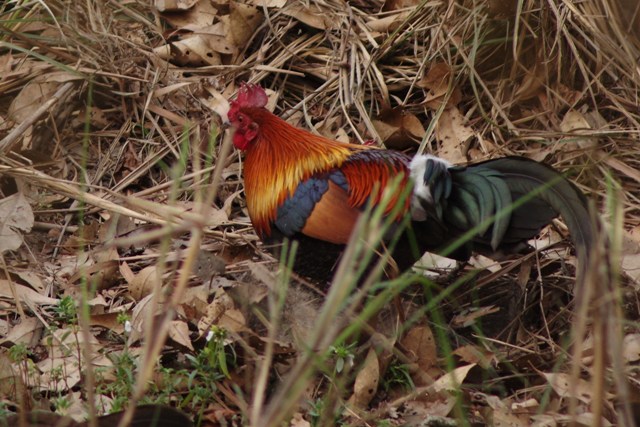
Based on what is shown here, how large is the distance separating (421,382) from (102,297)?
4.80 ft

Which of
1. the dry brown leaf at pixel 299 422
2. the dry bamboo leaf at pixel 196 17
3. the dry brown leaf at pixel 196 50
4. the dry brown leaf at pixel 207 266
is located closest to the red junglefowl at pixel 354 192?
the dry brown leaf at pixel 207 266

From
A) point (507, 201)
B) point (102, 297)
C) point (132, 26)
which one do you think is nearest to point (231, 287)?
point (102, 297)

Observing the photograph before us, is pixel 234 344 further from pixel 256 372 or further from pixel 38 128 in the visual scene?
pixel 38 128

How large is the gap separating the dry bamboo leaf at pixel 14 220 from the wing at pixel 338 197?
1245 millimetres

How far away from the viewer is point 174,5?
5.21 m

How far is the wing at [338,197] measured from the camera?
3607 mm

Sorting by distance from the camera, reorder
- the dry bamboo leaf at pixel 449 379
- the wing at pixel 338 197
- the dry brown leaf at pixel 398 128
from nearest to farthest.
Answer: the dry bamboo leaf at pixel 449 379
the wing at pixel 338 197
the dry brown leaf at pixel 398 128

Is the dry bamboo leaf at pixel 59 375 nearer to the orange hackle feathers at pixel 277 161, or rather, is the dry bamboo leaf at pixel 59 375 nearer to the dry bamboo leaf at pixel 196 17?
Result: the orange hackle feathers at pixel 277 161

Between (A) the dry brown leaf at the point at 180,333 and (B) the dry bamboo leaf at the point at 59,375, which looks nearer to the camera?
(B) the dry bamboo leaf at the point at 59,375

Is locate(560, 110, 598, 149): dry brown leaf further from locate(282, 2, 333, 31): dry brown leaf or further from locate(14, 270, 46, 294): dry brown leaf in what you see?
locate(14, 270, 46, 294): dry brown leaf

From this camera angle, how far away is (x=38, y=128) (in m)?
4.95

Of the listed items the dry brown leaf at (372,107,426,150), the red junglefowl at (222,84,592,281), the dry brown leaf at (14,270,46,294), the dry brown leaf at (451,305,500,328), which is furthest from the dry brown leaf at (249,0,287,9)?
the dry brown leaf at (451,305,500,328)

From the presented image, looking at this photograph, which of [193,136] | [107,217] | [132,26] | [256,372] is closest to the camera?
[256,372]

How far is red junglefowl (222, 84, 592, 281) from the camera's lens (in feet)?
11.4
